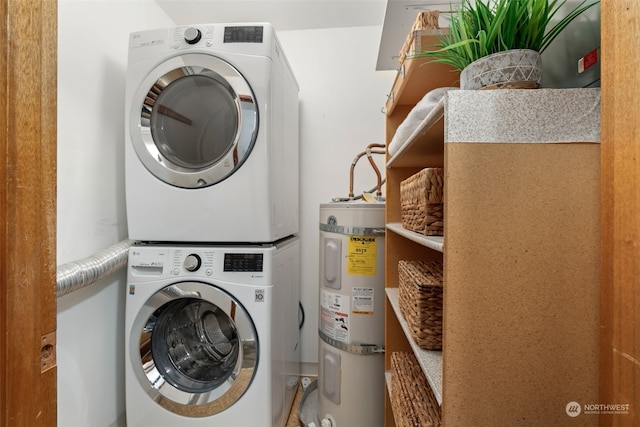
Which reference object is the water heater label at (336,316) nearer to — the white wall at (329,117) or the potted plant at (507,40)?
the white wall at (329,117)

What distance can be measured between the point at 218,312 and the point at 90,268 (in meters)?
0.51

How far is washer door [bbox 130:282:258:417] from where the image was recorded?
1.13 meters

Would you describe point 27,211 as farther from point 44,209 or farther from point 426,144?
point 426,144

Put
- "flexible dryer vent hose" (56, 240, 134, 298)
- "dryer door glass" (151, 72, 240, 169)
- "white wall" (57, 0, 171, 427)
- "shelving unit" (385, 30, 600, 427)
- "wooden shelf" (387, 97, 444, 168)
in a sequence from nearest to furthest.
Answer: "shelving unit" (385, 30, 600, 427), "wooden shelf" (387, 97, 444, 168), "flexible dryer vent hose" (56, 240, 134, 298), "white wall" (57, 0, 171, 427), "dryer door glass" (151, 72, 240, 169)

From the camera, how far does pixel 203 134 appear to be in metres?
1.28

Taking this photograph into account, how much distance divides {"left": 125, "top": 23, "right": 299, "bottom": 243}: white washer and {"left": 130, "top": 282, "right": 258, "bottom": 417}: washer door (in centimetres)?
25

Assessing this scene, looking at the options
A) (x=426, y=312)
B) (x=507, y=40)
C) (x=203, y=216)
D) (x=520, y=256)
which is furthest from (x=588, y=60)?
(x=203, y=216)

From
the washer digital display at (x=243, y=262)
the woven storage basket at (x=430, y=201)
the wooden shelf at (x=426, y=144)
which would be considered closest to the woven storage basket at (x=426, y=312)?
the woven storage basket at (x=430, y=201)

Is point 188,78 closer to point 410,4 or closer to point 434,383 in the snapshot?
point 410,4

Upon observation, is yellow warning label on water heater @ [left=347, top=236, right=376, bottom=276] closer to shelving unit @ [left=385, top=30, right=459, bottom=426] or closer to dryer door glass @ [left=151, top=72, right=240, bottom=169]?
shelving unit @ [left=385, top=30, right=459, bottom=426]

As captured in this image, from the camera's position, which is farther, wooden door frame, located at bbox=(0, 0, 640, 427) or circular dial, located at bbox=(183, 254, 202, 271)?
circular dial, located at bbox=(183, 254, 202, 271)

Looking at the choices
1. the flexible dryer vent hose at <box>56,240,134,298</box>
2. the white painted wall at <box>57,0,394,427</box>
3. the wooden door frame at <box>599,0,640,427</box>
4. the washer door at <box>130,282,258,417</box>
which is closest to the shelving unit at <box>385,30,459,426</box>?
the wooden door frame at <box>599,0,640,427</box>

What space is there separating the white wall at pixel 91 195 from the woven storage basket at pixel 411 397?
3.94 feet

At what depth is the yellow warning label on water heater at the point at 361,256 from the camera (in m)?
1.32
